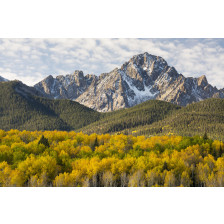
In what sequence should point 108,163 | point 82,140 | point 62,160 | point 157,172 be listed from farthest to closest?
point 82,140
point 62,160
point 108,163
point 157,172

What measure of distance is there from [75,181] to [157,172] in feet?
61.2

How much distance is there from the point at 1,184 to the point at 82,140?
58.9 meters

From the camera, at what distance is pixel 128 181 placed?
5166 cm

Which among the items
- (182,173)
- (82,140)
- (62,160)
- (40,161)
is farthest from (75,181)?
(82,140)

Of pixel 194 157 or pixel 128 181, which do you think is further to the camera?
pixel 194 157

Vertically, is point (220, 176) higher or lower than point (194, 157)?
lower

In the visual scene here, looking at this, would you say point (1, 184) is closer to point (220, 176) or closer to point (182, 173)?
point (182, 173)

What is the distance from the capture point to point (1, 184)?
153 feet
